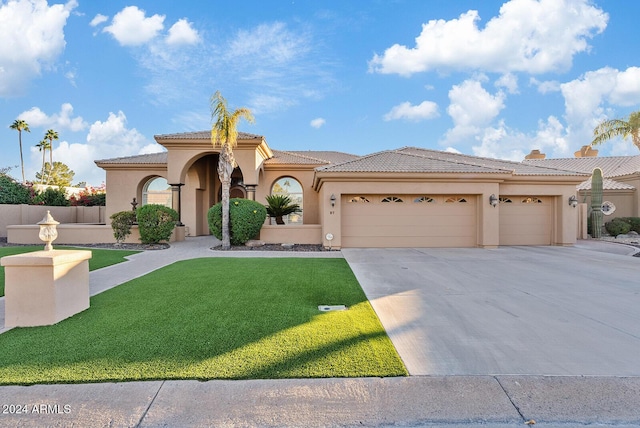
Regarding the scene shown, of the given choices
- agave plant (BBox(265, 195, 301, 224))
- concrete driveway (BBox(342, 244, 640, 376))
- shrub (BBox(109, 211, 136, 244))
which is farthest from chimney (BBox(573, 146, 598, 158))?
A: shrub (BBox(109, 211, 136, 244))

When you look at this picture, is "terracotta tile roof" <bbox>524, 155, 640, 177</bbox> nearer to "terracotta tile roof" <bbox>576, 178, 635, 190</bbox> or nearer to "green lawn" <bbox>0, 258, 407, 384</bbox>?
"terracotta tile roof" <bbox>576, 178, 635, 190</bbox>

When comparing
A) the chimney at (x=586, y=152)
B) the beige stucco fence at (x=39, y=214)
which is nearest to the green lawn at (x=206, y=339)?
the beige stucco fence at (x=39, y=214)

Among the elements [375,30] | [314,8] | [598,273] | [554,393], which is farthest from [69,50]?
[598,273]

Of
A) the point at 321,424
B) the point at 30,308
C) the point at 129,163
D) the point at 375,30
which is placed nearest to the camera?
the point at 321,424

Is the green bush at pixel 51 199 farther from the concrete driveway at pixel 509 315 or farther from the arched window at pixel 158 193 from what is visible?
the concrete driveway at pixel 509 315

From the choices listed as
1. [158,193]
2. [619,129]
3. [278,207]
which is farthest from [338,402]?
[619,129]

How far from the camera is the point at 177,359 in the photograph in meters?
3.42

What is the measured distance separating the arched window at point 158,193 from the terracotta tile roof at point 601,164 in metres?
26.8

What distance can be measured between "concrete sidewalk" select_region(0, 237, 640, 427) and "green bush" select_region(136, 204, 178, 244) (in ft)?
39.8

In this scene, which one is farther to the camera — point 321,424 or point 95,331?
point 95,331

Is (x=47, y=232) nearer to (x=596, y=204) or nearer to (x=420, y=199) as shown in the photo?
(x=420, y=199)

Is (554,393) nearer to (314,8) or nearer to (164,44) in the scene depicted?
(314,8)

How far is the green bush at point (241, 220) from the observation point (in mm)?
13742

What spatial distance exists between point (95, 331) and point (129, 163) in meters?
17.4
